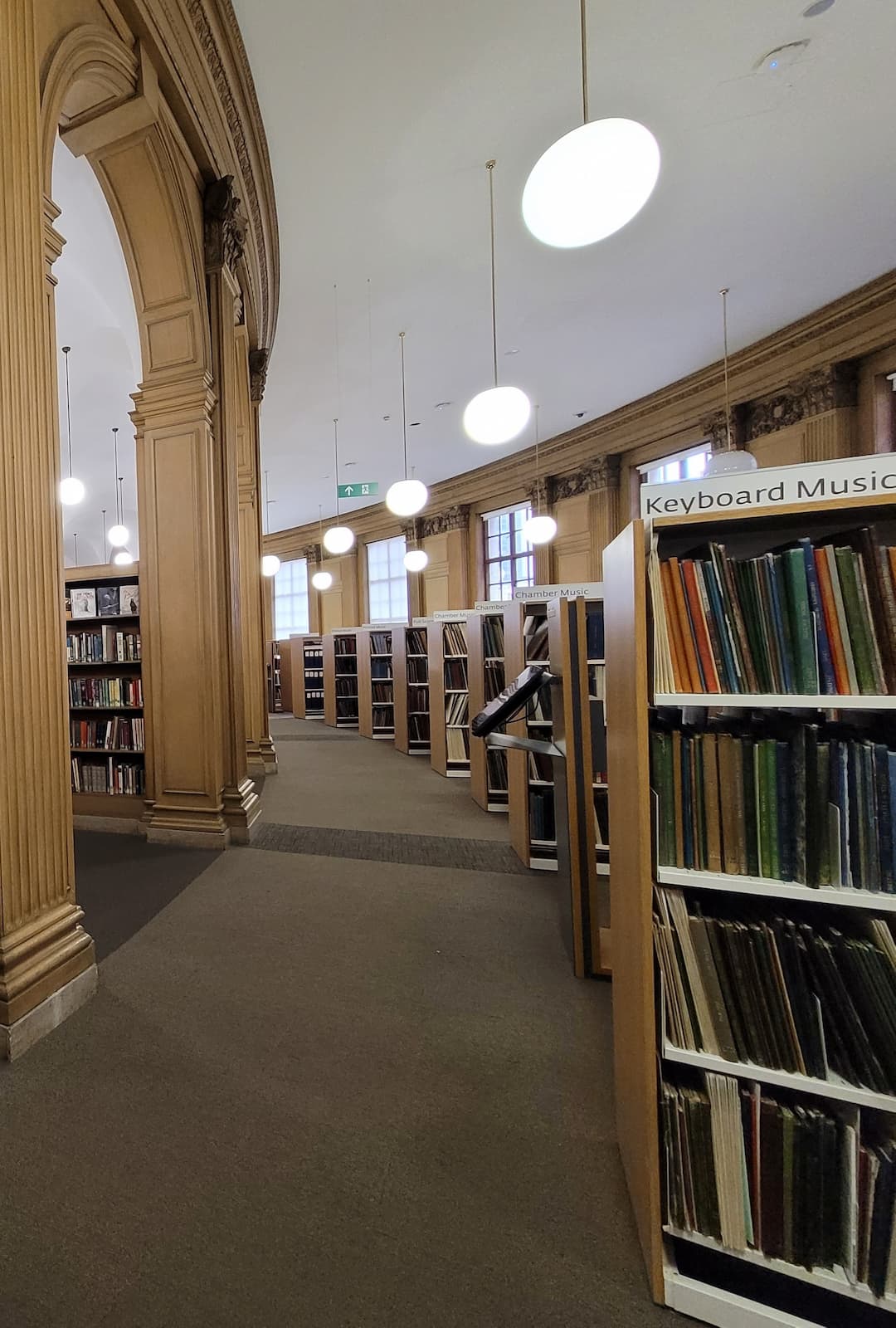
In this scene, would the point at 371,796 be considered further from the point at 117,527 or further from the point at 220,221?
the point at 117,527

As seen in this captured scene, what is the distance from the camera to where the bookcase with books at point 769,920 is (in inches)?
34.8

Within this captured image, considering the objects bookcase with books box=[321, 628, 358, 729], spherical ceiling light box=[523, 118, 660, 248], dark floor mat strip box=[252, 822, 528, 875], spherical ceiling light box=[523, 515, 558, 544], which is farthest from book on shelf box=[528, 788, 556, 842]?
bookcase with books box=[321, 628, 358, 729]

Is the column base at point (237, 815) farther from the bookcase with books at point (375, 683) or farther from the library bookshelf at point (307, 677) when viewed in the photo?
the library bookshelf at point (307, 677)

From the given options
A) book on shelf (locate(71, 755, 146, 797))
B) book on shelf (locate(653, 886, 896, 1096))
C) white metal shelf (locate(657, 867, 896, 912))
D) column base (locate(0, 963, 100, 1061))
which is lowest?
column base (locate(0, 963, 100, 1061))

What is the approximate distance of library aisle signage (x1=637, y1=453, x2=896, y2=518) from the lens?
875mm

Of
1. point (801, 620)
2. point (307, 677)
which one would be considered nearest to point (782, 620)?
point (801, 620)

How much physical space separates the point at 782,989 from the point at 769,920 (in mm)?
109

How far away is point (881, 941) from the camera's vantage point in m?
0.88

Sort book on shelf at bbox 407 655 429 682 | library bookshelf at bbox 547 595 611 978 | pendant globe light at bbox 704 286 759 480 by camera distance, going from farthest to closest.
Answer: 1. book on shelf at bbox 407 655 429 682
2. pendant globe light at bbox 704 286 759 480
3. library bookshelf at bbox 547 595 611 978

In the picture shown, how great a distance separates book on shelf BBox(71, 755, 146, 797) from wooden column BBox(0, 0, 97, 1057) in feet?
6.80

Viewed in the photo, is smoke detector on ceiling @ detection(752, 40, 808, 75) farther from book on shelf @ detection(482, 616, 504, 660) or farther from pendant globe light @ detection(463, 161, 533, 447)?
book on shelf @ detection(482, 616, 504, 660)

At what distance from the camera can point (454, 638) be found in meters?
5.58

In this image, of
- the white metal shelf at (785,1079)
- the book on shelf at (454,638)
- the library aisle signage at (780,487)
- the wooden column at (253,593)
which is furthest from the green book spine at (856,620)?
the wooden column at (253,593)

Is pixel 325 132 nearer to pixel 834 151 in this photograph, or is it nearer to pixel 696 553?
pixel 834 151
